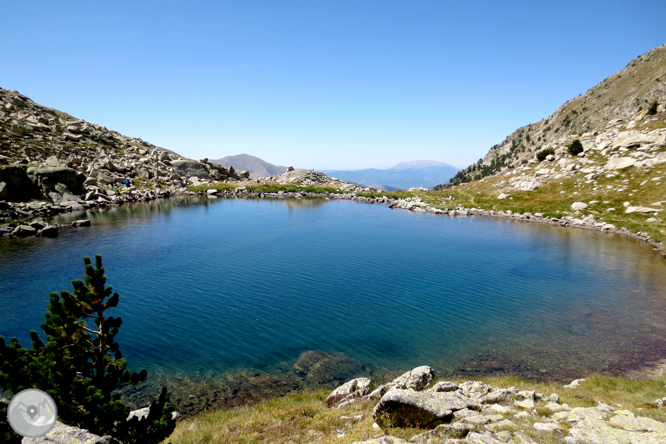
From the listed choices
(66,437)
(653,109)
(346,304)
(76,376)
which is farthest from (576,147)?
(66,437)

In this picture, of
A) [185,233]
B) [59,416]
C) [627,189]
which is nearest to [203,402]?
[59,416]

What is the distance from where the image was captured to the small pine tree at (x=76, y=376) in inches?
406

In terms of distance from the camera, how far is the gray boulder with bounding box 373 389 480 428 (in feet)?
41.8

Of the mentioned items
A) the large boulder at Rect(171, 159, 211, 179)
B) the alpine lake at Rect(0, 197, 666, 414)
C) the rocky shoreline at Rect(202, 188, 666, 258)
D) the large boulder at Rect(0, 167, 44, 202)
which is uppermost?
the large boulder at Rect(171, 159, 211, 179)

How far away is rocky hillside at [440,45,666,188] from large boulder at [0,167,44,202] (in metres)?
148

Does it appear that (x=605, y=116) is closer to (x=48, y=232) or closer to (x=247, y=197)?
(x=247, y=197)

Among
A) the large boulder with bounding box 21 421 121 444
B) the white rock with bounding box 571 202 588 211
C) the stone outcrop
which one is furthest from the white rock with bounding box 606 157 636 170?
the large boulder with bounding box 21 421 121 444

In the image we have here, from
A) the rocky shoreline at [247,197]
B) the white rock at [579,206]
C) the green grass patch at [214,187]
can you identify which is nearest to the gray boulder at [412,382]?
the rocky shoreline at [247,197]

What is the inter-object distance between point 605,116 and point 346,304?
13960cm

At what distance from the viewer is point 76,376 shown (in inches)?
431

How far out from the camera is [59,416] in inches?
407

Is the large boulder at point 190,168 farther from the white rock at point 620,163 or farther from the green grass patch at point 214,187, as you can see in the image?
the white rock at point 620,163

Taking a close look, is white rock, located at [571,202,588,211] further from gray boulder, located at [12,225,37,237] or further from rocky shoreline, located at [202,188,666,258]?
gray boulder, located at [12,225,37,237]

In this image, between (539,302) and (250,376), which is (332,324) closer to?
(250,376)
